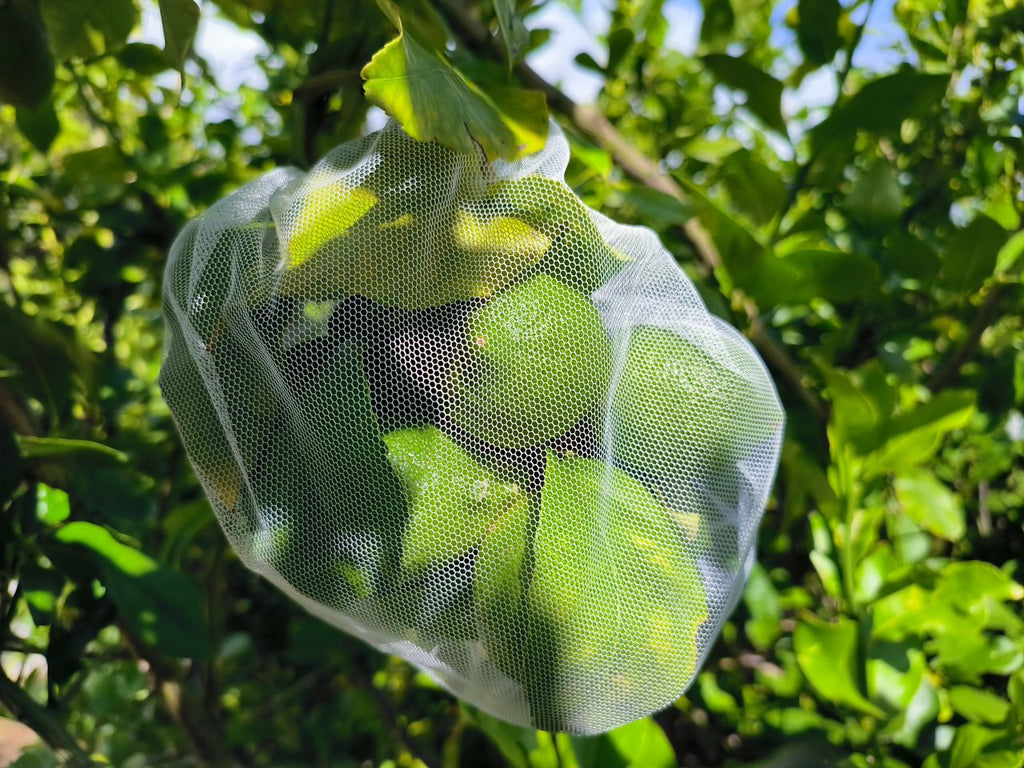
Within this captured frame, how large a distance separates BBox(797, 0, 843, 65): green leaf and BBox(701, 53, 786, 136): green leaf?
0.05 meters

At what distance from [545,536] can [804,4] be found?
590mm

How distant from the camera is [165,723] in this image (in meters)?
1.11

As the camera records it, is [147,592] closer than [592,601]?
No

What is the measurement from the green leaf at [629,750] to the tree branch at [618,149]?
36 centimetres

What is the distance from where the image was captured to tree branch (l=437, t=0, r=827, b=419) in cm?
84

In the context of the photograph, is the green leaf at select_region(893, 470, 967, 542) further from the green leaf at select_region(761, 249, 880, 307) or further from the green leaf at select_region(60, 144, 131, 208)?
the green leaf at select_region(60, 144, 131, 208)

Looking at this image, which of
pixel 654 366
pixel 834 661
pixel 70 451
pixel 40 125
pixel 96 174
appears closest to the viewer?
pixel 654 366

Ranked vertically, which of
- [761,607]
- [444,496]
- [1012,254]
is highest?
[444,496]

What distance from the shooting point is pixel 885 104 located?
2.64 feet

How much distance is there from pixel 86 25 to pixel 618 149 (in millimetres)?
466

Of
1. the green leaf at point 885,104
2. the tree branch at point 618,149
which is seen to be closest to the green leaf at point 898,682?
the tree branch at point 618,149

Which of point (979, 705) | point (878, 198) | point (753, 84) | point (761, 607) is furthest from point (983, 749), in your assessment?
point (753, 84)

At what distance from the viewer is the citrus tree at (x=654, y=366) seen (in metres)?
0.70

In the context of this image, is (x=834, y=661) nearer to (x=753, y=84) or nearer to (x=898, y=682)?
(x=898, y=682)
